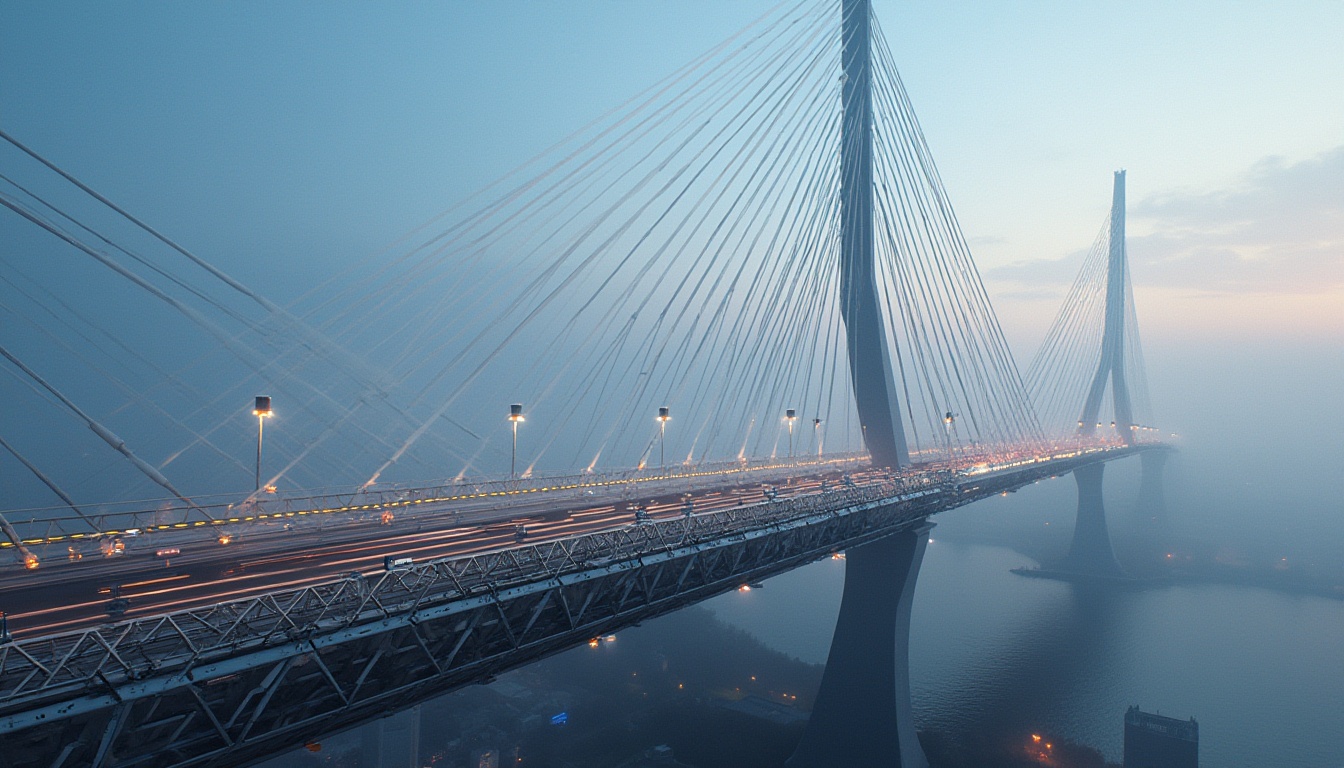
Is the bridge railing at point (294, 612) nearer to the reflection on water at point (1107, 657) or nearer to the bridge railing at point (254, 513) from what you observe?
the bridge railing at point (254, 513)

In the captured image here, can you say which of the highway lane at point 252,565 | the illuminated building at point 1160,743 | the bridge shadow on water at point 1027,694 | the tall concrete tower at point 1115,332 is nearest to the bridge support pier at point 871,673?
the bridge shadow on water at point 1027,694

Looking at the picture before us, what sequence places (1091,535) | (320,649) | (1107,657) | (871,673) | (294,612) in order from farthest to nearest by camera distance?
(1091,535) → (1107,657) → (871,673) → (294,612) → (320,649)

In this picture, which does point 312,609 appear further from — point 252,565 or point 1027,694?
point 1027,694

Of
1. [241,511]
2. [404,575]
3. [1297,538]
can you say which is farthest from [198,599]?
[1297,538]

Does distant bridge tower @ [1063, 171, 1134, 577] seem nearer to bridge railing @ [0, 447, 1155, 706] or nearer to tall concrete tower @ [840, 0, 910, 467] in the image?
tall concrete tower @ [840, 0, 910, 467]

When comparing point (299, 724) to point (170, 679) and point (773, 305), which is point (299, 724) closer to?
point (170, 679)

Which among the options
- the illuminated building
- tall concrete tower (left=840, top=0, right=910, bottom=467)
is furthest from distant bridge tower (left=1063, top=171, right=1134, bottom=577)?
tall concrete tower (left=840, top=0, right=910, bottom=467)

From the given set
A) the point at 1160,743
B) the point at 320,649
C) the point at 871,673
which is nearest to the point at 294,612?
the point at 320,649
